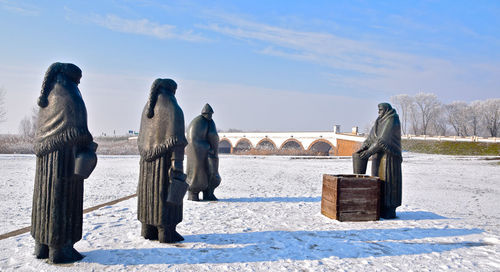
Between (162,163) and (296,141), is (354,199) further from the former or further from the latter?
(296,141)

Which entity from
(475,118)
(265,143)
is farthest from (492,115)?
(265,143)

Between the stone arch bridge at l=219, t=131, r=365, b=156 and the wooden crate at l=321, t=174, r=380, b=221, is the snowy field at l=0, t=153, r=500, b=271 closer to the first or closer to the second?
the wooden crate at l=321, t=174, r=380, b=221

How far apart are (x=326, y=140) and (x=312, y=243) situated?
44.1 meters

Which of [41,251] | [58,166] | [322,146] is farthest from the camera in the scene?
[322,146]

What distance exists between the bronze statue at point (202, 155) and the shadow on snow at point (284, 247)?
9.53ft

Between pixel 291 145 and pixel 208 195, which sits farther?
pixel 291 145

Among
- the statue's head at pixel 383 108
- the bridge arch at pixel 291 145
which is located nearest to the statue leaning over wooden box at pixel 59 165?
the statue's head at pixel 383 108

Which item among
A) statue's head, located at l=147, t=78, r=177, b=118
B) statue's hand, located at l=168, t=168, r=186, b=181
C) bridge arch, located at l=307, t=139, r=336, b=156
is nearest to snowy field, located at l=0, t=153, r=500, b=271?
statue's hand, located at l=168, t=168, r=186, b=181

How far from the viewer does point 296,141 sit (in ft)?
174

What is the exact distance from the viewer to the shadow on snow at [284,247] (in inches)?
178

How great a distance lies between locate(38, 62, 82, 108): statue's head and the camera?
4.24m

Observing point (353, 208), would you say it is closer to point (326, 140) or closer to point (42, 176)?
point (42, 176)

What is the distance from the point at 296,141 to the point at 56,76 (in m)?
49.5

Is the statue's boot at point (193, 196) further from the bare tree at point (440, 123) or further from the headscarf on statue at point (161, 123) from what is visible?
the bare tree at point (440, 123)
